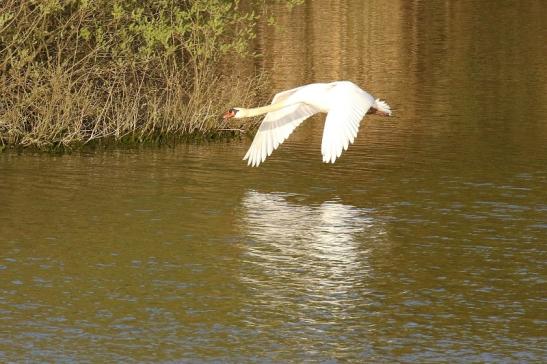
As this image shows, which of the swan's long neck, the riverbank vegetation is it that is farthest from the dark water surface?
the swan's long neck

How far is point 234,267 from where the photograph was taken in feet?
42.7

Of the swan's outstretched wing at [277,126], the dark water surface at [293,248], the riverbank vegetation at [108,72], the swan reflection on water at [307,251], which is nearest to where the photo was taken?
the dark water surface at [293,248]

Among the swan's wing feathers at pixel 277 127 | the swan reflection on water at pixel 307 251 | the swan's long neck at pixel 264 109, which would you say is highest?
the swan's long neck at pixel 264 109

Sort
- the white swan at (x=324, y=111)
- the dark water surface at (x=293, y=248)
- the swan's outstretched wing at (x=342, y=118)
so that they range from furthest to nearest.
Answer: the white swan at (x=324, y=111) < the swan's outstretched wing at (x=342, y=118) < the dark water surface at (x=293, y=248)

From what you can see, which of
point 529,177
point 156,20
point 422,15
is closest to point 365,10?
point 422,15

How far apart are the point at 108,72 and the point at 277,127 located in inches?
184

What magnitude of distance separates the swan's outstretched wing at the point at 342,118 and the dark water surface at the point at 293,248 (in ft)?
2.73

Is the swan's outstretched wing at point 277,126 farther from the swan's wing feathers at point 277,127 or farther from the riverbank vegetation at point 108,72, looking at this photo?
the riverbank vegetation at point 108,72

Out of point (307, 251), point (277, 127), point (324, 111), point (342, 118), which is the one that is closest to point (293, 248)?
point (307, 251)

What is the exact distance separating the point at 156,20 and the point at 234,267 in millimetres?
9011

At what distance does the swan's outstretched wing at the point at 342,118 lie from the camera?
585 inches

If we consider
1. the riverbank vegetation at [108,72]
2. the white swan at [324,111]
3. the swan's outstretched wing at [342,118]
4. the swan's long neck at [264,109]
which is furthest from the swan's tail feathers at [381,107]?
the riverbank vegetation at [108,72]

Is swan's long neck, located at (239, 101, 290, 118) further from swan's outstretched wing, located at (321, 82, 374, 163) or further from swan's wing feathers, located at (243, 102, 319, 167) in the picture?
swan's outstretched wing, located at (321, 82, 374, 163)

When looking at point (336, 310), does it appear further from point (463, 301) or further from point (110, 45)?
point (110, 45)
